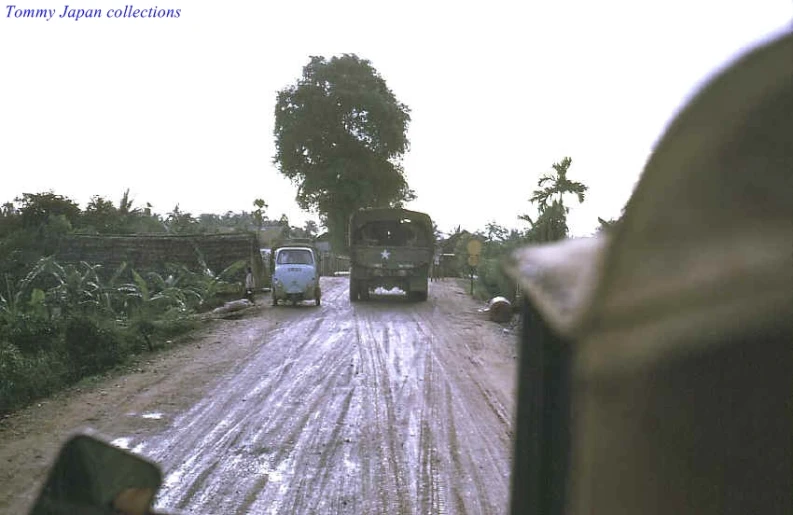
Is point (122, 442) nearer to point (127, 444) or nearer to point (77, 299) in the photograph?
point (127, 444)

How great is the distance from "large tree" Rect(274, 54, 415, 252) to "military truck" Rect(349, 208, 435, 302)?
19830mm

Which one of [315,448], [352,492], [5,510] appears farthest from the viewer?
[315,448]

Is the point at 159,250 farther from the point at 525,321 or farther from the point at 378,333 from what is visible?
the point at 525,321

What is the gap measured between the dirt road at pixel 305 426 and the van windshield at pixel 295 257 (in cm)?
844

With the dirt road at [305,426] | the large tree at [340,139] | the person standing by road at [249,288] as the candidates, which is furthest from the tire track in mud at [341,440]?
the large tree at [340,139]

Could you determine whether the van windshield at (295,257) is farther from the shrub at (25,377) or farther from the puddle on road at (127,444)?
the puddle on road at (127,444)

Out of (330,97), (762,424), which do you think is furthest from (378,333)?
(330,97)

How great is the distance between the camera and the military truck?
80.1ft

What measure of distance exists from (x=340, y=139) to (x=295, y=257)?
2422 cm

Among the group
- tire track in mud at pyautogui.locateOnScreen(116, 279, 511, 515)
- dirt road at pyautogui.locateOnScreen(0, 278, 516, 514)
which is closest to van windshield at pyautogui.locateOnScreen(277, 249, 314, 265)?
dirt road at pyautogui.locateOnScreen(0, 278, 516, 514)

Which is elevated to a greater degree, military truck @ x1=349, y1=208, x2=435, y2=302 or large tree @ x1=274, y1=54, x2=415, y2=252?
large tree @ x1=274, y1=54, x2=415, y2=252

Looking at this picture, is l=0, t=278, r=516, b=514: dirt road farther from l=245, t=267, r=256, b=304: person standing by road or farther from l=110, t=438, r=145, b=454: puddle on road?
l=245, t=267, r=256, b=304: person standing by road

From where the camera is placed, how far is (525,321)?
2.01 metres

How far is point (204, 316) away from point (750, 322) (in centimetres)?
2024
